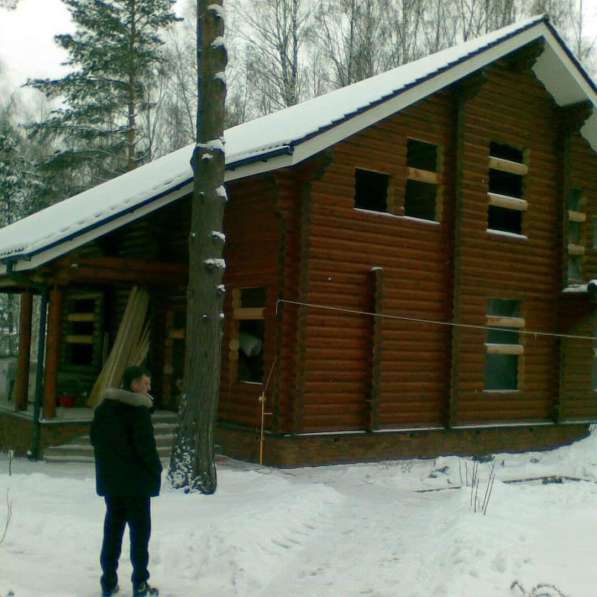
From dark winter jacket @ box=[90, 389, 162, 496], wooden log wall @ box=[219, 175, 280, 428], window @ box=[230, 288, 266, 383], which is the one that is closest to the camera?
dark winter jacket @ box=[90, 389, 162, 496]

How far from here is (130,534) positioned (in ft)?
19.9

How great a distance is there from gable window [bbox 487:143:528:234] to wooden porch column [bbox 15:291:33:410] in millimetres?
8685

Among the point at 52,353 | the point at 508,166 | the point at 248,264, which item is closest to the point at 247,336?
the point at 248,264

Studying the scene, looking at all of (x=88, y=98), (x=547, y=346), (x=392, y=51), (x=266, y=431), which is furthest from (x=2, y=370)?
(x=392, y=51)

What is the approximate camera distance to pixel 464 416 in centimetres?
1465

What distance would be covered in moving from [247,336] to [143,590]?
817 cm

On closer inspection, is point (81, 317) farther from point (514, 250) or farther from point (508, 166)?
point (508, 166)

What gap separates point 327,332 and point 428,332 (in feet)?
7.45

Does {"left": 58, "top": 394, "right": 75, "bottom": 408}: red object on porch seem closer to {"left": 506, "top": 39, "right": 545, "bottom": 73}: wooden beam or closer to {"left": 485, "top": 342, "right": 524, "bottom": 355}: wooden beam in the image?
{"left": 485, "top": 342, "right": 524, "bottom": 355}: wooden beam

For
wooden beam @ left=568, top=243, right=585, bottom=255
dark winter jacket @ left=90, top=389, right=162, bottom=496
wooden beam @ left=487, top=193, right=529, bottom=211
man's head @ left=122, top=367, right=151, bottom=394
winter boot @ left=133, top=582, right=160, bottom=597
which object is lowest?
winter boot @ left=133, top=582, right=160, bottom=597

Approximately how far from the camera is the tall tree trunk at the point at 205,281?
9.52 meters

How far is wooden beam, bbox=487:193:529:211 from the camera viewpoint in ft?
50.2

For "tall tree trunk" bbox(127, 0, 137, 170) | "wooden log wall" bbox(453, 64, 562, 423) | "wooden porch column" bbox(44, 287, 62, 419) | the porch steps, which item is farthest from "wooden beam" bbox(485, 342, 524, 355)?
"tall tree trunk" bbox(127, 0, 137, 170)

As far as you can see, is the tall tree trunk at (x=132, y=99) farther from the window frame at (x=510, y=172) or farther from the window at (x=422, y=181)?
the window frame at (x=510, y=172)
